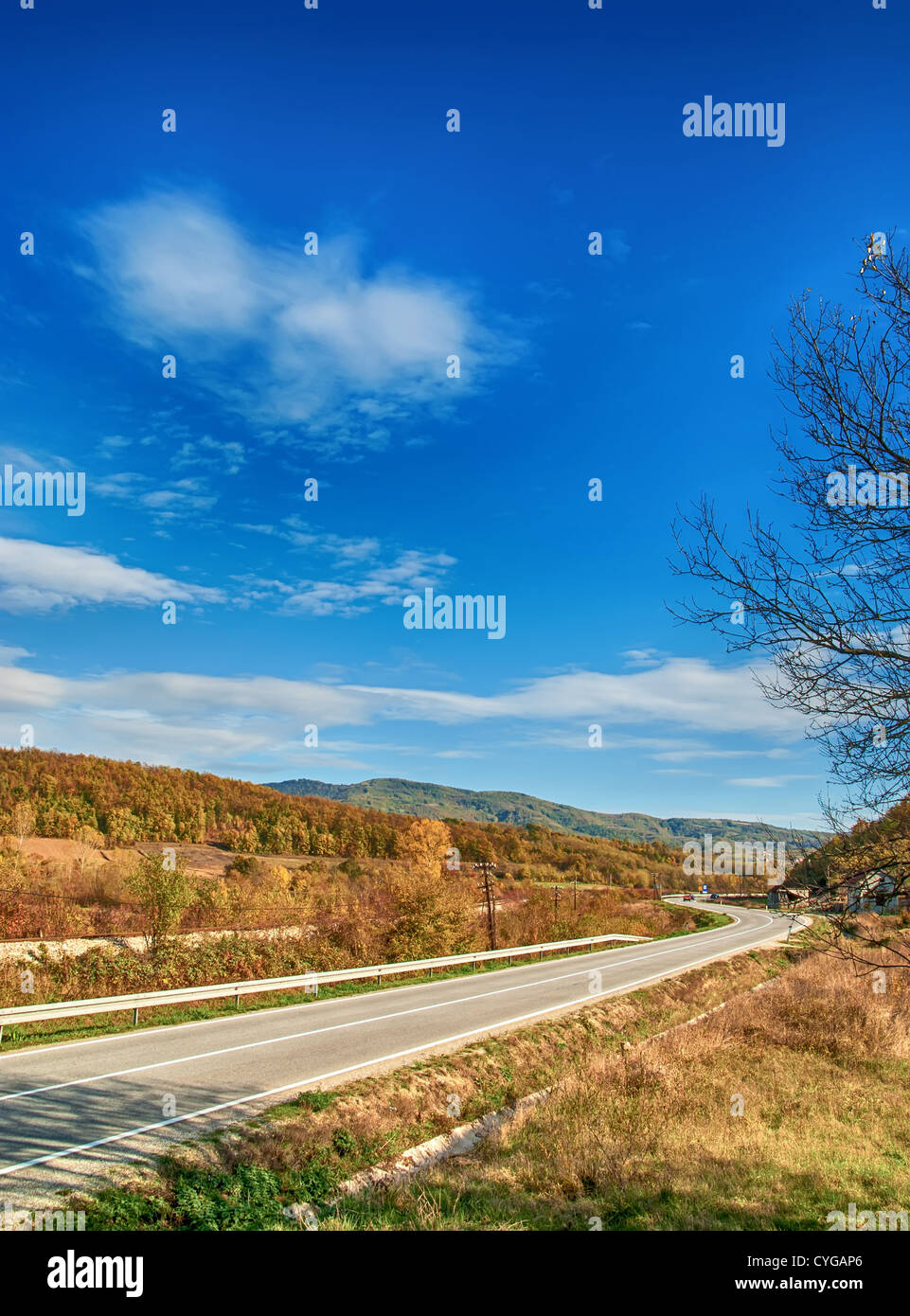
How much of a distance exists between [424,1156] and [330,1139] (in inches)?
46.2

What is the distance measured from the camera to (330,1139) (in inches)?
328

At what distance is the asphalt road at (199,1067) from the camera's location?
730cm

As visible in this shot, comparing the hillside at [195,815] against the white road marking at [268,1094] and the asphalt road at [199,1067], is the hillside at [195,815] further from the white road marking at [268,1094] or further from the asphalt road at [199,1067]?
the white road marking at [268,1094]

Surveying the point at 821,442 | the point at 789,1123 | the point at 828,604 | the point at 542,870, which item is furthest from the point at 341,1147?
the point at 542,870

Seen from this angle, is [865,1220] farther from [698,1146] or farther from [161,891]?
[161,891]

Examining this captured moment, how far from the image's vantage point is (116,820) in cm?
8069

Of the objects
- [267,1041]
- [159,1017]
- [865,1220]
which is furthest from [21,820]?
[865,1220]

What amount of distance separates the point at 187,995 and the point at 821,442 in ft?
52.9

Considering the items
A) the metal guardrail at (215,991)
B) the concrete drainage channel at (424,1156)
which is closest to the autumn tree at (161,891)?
the metal guardrail at (215,991)

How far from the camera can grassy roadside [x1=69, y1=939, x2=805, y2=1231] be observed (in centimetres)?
621
